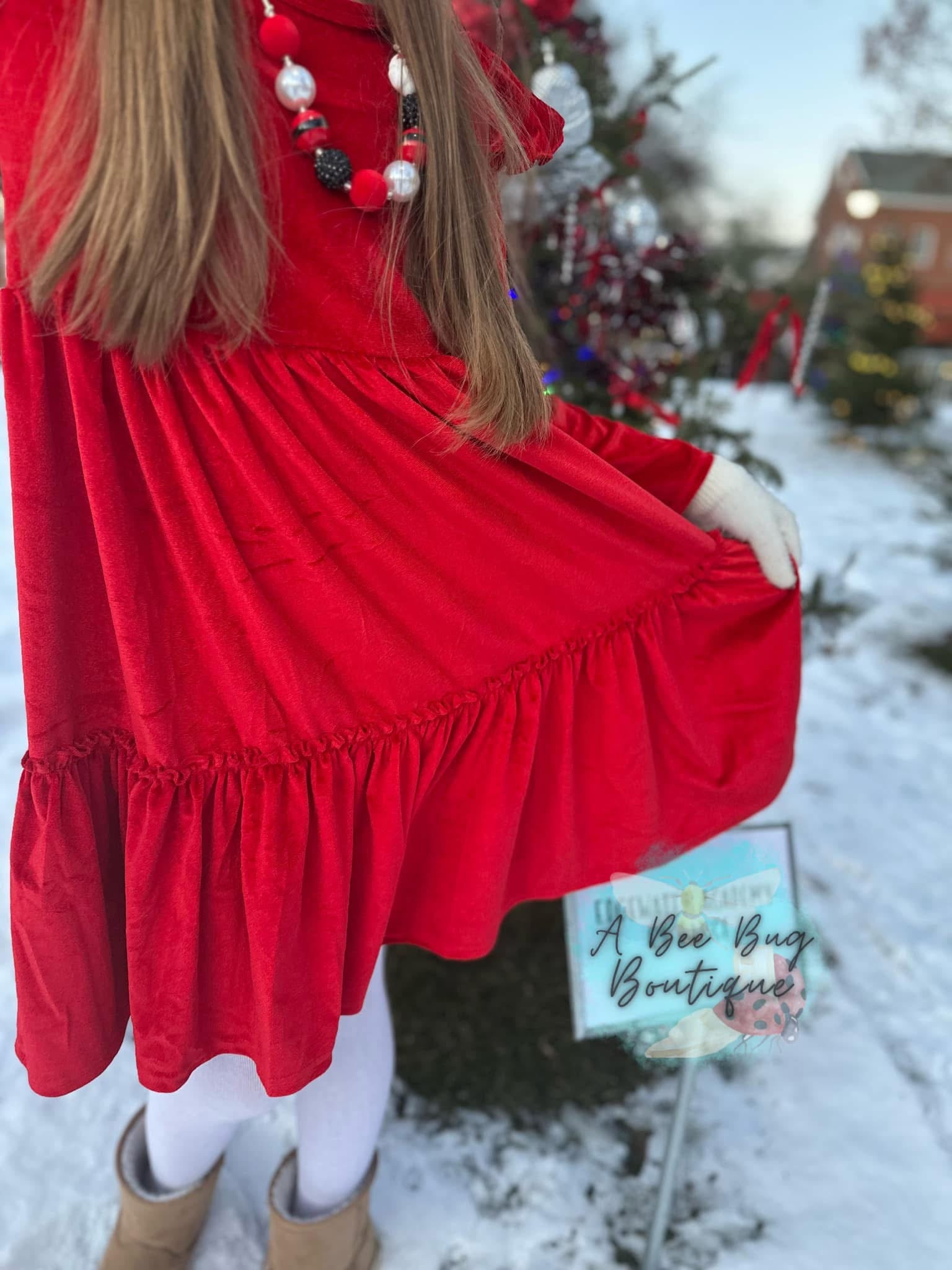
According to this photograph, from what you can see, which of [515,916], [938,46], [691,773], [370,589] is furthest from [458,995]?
[938,46]

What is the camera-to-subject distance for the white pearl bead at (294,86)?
662mm

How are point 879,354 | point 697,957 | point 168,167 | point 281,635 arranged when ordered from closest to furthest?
1. point 168,167
2. point 281,635
3. point 697,957
4. point 879,354

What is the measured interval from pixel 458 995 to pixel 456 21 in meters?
1.52

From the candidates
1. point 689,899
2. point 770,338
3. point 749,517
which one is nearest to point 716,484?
point 749,517

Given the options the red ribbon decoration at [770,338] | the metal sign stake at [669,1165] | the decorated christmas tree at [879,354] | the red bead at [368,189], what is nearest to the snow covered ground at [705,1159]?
the metal sign stake at [669,1165]

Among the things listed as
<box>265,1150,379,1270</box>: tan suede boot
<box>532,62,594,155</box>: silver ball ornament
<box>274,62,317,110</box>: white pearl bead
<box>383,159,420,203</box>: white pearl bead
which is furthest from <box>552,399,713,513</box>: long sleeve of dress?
<box>265,1150,379,1270</box>: tan suede boot

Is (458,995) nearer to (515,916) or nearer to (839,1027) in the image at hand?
(515,916)

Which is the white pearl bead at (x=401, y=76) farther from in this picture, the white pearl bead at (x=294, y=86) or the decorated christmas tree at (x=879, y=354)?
the decorated christmas tree at (x=879, y=354)

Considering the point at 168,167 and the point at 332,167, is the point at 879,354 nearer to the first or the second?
the point at 332,167

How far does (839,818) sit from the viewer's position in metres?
2.24

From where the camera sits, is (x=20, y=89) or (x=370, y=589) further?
(x=370, y=589)

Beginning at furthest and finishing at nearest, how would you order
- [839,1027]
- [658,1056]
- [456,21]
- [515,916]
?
[515,916], [839,1027], [658,1056], [456,21]

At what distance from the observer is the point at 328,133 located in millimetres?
702

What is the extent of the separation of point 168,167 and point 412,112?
22 centimetres
